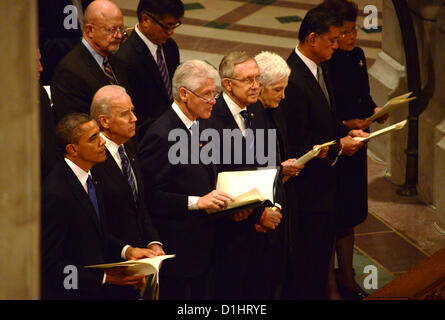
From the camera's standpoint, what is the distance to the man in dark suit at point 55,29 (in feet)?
18.1

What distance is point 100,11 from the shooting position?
15.0 ft

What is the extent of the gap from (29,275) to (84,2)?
14.0 ft

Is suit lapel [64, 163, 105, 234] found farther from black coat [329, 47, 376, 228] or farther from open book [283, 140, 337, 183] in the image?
black coat [329, 47, 376, 228]

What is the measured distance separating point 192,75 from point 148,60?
3.59 feet

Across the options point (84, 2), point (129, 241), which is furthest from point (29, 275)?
point (84, 2)

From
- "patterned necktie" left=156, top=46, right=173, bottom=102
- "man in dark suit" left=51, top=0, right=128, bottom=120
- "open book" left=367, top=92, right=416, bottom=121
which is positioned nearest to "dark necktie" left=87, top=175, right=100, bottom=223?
"man in dark suit" left=51, top=0, right=128, bottom=120

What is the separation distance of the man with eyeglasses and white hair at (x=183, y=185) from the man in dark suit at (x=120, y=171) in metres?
0.15

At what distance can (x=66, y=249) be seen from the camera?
3533mm

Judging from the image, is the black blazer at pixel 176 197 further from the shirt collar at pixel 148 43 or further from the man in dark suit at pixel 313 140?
the shirt collar at pixel 148 43

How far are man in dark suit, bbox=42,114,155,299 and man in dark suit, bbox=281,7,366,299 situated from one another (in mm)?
1450

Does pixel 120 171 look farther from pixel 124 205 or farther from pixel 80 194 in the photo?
pixel 80 194

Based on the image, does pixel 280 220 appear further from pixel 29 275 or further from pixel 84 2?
pixel 29 275

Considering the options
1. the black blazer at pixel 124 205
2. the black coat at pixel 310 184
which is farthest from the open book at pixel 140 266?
the black coat at pixel 310 184

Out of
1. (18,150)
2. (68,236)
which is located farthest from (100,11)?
(18,150)
